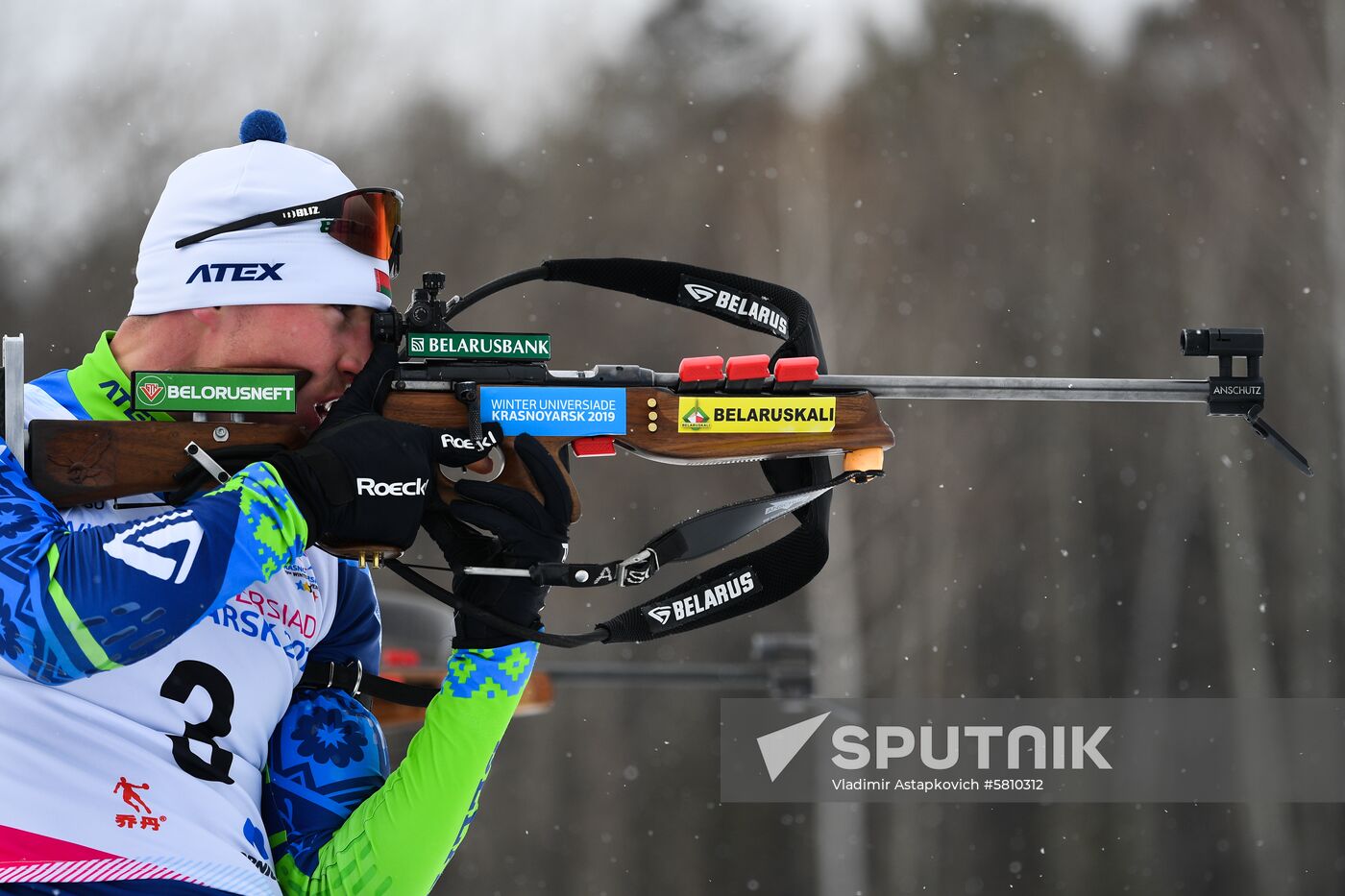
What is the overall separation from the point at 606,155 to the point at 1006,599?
5.20 m

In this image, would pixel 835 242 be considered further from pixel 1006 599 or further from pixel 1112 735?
pixel 1112 735

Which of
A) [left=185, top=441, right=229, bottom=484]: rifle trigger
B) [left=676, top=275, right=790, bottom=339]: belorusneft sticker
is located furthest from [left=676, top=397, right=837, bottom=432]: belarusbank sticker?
[left=185, top=441, right=229, bottom=484]: rifle trigger

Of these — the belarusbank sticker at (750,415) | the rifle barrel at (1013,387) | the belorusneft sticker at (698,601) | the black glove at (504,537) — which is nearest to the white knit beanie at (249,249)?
the black glove at (504,537)

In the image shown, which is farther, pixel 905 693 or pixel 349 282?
pixel 905 693

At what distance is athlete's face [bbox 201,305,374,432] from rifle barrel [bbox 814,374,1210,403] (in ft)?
2.49

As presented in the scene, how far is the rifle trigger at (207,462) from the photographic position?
1734 mm

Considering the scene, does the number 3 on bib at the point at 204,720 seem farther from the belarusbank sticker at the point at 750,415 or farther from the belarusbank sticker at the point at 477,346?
the belarusbank sticker at the point at 750,415

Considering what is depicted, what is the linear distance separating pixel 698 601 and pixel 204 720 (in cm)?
80

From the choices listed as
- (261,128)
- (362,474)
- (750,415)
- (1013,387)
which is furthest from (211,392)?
(1013,387)

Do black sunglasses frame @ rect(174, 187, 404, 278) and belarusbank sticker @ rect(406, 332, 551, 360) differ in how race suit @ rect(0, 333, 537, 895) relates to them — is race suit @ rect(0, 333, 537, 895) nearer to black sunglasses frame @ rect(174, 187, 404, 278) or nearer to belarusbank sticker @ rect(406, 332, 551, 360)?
black sunglasses frame @ rect(174, 187, 404, 278)

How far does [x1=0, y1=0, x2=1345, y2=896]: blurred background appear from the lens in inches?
415

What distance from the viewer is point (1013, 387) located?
7.05 ft

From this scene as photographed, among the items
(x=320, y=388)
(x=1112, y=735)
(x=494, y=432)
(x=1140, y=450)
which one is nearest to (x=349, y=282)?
(x=320, y=388)

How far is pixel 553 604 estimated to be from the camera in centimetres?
1021
